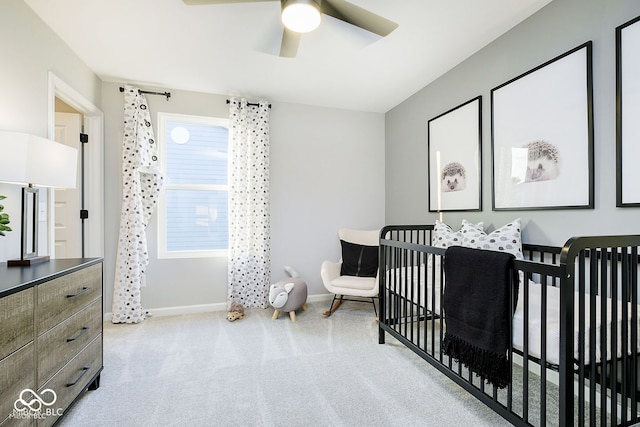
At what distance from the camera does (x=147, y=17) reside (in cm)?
200

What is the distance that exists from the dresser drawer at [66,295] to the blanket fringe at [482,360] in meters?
1.94

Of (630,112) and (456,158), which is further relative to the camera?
(456,158)

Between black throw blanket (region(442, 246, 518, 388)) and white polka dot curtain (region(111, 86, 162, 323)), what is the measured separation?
110 inches

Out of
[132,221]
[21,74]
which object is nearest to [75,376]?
[132,221]

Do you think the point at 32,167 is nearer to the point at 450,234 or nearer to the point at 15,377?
the point at 15,377

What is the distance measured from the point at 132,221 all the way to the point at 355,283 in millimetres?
2263

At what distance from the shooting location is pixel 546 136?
190cm

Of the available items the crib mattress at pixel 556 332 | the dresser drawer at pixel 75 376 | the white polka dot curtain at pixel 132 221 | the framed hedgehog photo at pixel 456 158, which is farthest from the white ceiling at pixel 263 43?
the dresser drawer at pixel 75 376

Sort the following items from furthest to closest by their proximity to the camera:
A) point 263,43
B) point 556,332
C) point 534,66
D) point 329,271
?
point 329,271 < point 263,43 < point 534,66 < point 556,332

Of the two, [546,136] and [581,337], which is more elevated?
[546,136]

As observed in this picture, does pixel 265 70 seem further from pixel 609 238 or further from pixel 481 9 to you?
pixel 609 238

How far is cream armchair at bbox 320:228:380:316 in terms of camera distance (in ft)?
9.66

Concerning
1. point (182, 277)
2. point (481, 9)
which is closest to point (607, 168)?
point (481, 9)

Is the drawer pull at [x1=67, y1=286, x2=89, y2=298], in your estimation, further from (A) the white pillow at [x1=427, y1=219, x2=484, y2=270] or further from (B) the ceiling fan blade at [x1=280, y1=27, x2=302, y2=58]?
(A) the white pillow at [x1=427, y1=219, x2=484, y2=270]
